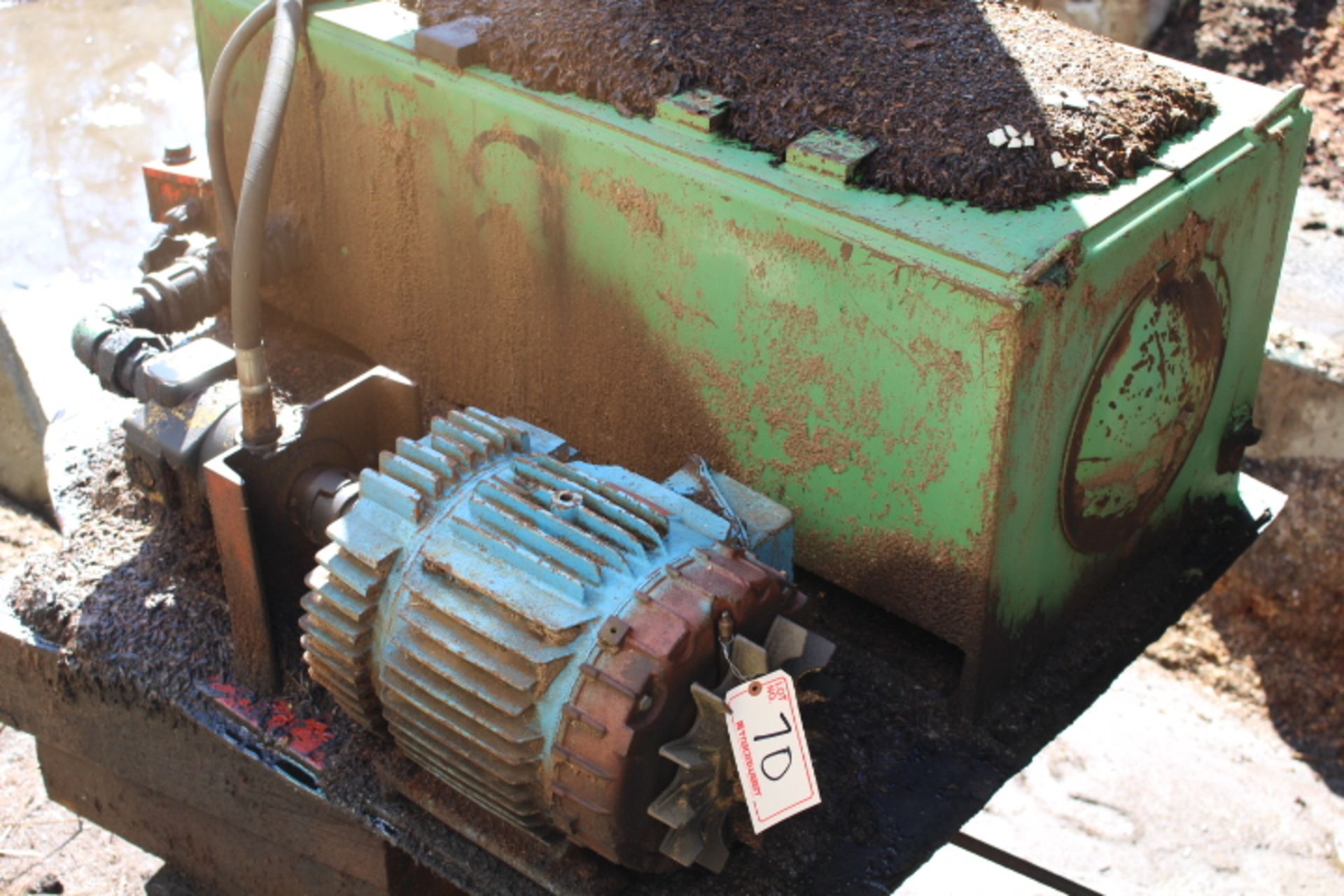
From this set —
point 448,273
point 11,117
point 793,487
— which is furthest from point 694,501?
point 11,117

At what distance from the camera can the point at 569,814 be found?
3.89ft

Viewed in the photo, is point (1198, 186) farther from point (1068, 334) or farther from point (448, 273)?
point (448, 273)

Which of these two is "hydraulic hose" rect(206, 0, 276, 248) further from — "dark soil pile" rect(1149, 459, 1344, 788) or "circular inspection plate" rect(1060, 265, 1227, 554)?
"dark soil pile" rect(1149, 459, 1344, 788)

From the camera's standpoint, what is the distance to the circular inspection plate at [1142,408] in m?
1.39

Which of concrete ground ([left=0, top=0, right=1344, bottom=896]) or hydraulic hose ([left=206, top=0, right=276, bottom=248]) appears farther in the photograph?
concrete ground ([left=0, top=0, right=1344, bottom=896])

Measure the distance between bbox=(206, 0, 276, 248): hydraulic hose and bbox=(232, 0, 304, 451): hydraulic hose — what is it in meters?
0.13

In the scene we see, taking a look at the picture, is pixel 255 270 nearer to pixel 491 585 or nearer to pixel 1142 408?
pixel 491 585

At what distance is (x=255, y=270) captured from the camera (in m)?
1.44

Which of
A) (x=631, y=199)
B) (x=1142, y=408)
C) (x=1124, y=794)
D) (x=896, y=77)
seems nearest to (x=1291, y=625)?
(x=1124, y=794)

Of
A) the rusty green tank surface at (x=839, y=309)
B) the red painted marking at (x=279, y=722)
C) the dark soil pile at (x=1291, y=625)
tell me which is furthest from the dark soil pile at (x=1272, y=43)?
the red painted marking at (x=279, y=722)

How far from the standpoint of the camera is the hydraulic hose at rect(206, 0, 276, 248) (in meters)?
1.56

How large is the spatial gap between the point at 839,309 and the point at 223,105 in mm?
767

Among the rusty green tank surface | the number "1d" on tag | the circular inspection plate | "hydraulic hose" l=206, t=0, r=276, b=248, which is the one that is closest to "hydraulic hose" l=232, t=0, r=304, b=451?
"hydraulic hose" l=206, t=0, r=276, b=248

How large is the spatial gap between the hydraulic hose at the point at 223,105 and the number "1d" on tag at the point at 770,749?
0.83 metres
